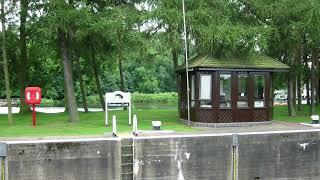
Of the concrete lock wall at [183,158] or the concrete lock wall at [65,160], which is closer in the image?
the concrete lock wall at [65,160]

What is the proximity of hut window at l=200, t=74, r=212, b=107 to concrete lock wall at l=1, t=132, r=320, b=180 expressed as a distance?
577 cm

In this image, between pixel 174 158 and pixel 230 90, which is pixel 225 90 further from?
pixel 174 158

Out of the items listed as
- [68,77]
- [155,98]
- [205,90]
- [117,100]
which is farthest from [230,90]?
[155,98]

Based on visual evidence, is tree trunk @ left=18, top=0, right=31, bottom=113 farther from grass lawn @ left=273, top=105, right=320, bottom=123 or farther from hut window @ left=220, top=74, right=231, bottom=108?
grass lawn @ left=273, top=105, right=320, bottom=123

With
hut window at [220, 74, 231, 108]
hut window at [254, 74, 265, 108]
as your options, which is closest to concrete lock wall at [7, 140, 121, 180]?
hut window at [220, 74, 231, 108]

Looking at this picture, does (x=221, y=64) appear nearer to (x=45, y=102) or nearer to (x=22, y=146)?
(x=22, y=146)

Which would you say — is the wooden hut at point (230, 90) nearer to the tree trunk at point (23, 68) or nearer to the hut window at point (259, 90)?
the hut window at point (259, 90)

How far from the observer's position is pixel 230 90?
74.3 feet

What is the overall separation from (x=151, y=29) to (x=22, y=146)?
Answer: 39.4 feet

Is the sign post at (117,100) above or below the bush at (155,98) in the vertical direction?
above

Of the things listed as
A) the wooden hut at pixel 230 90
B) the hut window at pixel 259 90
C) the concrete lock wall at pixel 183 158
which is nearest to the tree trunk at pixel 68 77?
the wooden hut at pixel 230 90

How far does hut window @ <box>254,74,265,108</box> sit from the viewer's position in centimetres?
2320

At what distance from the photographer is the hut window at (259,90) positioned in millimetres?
23203

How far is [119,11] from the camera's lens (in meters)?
23.8
